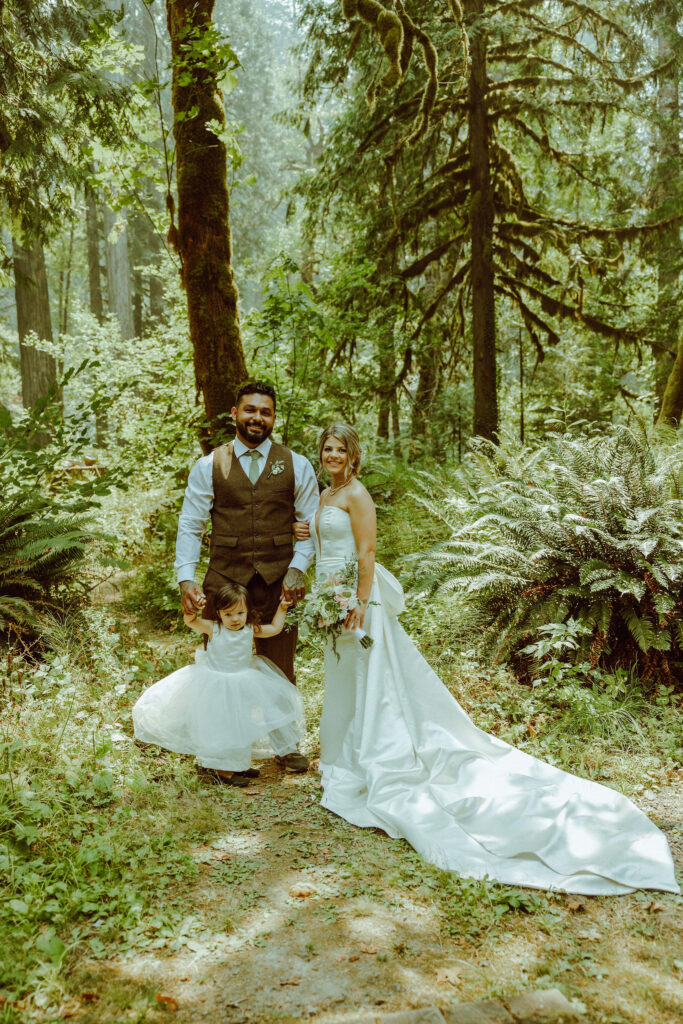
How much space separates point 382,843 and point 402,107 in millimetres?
8749

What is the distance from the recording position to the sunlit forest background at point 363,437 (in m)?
3.91

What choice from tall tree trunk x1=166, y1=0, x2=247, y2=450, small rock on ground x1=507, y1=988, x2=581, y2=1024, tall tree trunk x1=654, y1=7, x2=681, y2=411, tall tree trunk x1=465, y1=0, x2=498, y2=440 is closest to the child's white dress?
small rock on ground x1=507, y1=988, x2=581, y2=1024

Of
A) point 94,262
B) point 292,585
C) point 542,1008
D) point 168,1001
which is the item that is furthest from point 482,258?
point 94,262

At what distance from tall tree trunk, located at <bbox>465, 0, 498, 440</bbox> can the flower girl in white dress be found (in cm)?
543

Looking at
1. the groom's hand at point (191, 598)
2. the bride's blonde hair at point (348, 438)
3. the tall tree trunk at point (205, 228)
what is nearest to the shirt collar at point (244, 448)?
the bride's blonde hair at point (348, 438)

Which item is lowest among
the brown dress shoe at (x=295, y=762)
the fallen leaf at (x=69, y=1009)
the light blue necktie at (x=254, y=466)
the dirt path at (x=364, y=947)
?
the brown dress shoe at (x=295, y=762)

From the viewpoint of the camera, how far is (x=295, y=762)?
4.55 metres

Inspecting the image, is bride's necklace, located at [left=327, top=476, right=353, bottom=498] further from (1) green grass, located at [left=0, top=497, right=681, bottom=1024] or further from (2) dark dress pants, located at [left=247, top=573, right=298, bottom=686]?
(1) green grass, located at [left=0, top=497, right=681, bottom=1024]

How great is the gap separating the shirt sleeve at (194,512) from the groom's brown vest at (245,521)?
5cm

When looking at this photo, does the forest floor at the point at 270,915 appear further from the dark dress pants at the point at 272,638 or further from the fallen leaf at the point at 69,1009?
the dark dress pants at the point at 272,638

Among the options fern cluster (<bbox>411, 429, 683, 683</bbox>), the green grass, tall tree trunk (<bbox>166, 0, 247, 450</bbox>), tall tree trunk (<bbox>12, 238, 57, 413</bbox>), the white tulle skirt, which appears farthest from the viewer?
tall tree trunk (<bbox>12, 238, 57, 413</bbox>)

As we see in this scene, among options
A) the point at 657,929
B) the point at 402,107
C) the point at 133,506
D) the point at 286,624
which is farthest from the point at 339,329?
the point at 657,929

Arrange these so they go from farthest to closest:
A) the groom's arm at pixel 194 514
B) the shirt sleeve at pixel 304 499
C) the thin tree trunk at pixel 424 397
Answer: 1. the thin tree trunk at pixel 424 397
2. the shirt sleeve at pixel 304 499
3. the groom's arm at pixel 194 514

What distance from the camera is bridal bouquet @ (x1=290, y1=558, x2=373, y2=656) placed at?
425 cm
